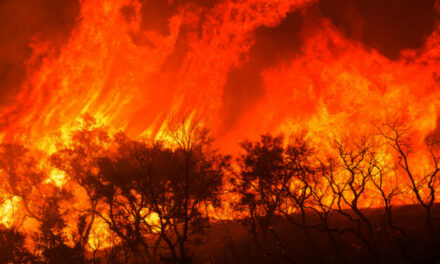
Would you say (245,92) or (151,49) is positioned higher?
(151,49)

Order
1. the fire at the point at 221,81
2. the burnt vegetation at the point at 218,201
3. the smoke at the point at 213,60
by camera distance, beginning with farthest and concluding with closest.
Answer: the smoke at the point at 213,60 < the fire at the point at 221,81 < the burnt vegetation at the point at 218,201

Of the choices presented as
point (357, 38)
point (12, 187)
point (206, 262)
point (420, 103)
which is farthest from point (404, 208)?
point (12, 187)

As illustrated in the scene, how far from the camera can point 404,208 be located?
97.7ft

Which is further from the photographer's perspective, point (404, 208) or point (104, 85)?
point (104, 85)

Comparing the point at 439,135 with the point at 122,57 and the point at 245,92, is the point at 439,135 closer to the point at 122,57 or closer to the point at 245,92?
the point at 245,92

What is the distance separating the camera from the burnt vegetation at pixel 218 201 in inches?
877

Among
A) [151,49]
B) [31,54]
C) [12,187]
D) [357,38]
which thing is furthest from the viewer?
[151,49]

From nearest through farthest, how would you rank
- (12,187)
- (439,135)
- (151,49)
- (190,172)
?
(190,172) → (12,187) → (439,135) → (151,49)

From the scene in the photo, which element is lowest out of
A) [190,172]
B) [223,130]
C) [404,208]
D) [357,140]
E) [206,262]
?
[206,262]

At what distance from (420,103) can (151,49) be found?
1318 inches

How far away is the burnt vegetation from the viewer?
2228 cm

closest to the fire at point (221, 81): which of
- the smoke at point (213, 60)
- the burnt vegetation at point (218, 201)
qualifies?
the smoke at point (213, 60)

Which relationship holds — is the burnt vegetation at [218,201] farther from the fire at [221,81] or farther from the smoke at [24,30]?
the smoke at [24,30]

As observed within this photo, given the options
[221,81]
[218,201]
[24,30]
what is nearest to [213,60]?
[221,81]
